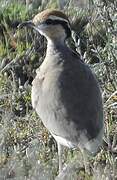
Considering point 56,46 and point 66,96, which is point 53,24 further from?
point 66,96

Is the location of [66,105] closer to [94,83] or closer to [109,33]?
[94,83]

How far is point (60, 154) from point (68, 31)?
3.39 feet

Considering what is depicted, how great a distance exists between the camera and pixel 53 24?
21.3 ft

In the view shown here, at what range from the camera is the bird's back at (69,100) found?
19.0ft

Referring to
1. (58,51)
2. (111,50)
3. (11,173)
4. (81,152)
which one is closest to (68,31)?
(58,51)

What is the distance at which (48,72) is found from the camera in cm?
626

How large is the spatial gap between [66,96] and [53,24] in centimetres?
76

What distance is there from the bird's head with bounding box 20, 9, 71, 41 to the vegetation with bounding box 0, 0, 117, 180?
441 mm

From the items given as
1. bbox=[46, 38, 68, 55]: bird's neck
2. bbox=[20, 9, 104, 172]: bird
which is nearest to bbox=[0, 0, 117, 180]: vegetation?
bbox=[20, 9, 104, 172]: bird

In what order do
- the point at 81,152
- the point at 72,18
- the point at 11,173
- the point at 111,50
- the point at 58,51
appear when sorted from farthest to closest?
the point at 72,18, the point at 111,50, the point at 58,51, the point at 81,152, the point at 11,173

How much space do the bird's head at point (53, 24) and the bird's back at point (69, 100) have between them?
231mm

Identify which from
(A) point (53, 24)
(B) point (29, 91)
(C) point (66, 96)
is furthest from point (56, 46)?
(B) point (29, 91)

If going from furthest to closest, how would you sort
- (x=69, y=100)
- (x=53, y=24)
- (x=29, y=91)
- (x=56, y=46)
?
(x=29, y=91), (x=56, y=46), (x=53, y=24), (x=69, y=100)

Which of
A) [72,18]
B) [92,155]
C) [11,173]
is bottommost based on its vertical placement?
[72,18]
